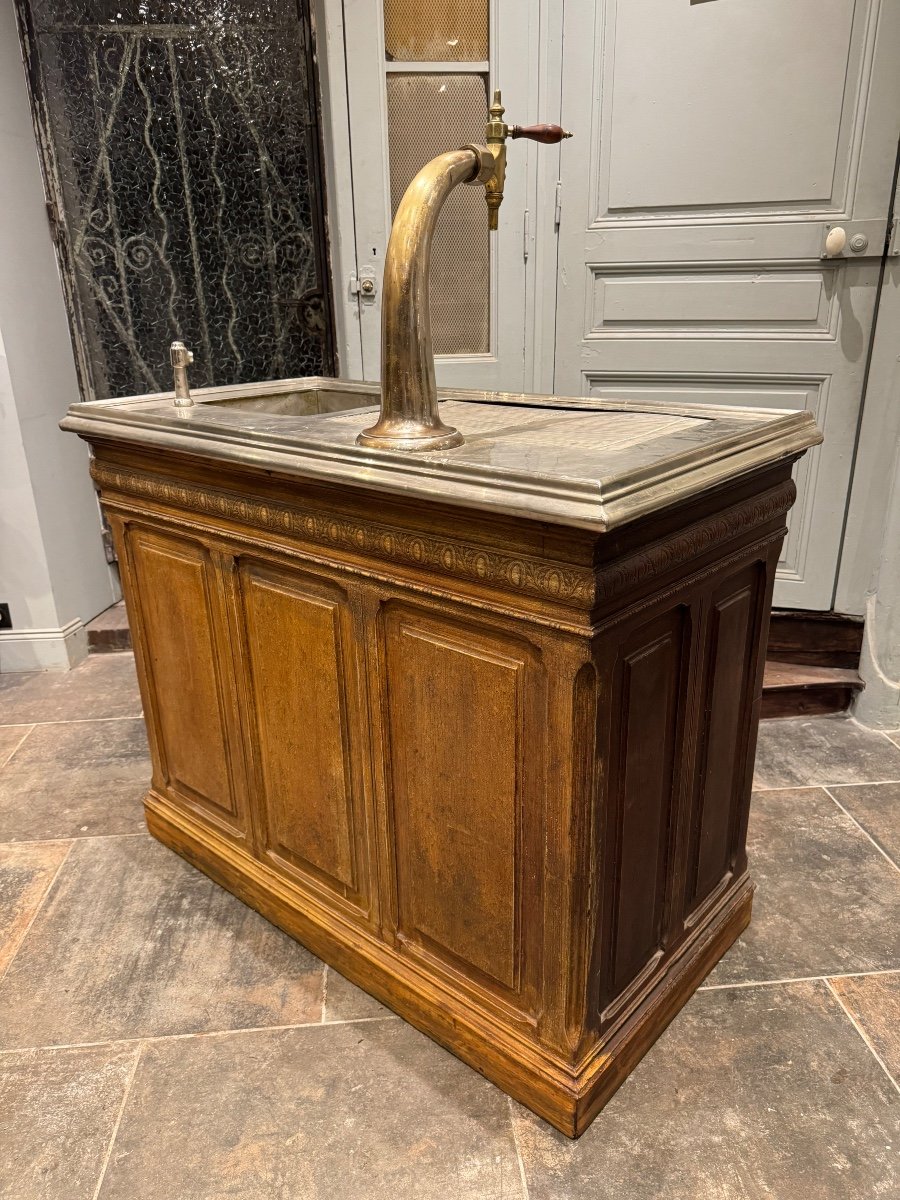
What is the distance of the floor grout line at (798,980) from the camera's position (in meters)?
1.72

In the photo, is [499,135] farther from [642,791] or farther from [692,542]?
[642,791]

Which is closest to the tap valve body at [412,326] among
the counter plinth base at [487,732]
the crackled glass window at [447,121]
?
the counter plinth base at [487,732]

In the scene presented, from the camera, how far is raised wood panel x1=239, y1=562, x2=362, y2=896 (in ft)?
5.08

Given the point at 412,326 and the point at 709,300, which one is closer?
the point at 412,326

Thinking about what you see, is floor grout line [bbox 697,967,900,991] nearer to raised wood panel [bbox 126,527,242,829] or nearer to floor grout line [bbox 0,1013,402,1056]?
floor grout line [bbox 0,1013,402,1056]

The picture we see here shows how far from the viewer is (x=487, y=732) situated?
4.33 feet

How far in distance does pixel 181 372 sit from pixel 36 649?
1891 mm

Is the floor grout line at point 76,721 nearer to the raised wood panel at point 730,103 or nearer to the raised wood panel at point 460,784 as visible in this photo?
the raised wood panel at point 460,784

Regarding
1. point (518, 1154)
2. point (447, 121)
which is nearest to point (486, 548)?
point (518, 1154)

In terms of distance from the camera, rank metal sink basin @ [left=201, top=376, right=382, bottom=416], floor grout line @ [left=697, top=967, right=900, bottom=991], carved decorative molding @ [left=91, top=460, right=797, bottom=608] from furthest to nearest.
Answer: metal sink basin @ [left=201, top=376, right=382, bottom=416], floor grout line @ [left=697, top=967, right=900, bottom=991], carved decorative molding @ [left=91, top=460, right=797, bottom=608]

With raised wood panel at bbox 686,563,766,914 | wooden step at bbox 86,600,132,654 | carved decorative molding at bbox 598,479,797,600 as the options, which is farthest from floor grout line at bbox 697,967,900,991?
wooden step at bbox 86,600,132,654

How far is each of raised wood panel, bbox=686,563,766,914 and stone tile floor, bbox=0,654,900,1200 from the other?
0.94 feet

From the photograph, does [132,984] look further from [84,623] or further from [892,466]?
[892,466]

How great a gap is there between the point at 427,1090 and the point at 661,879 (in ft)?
1.78
